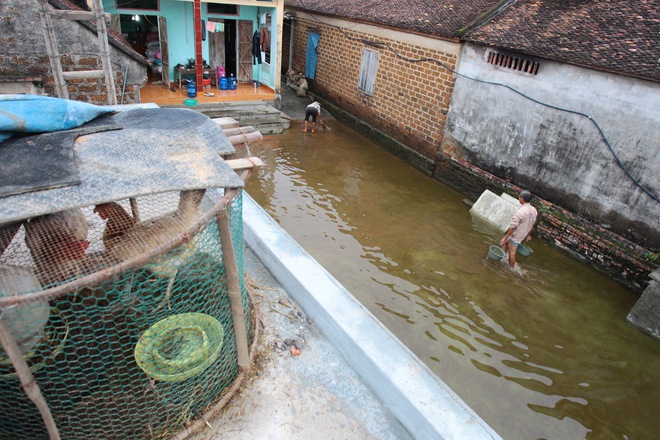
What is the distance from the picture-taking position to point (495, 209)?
1001 cm

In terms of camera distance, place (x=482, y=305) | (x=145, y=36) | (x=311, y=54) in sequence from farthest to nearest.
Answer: (x=311, y=54), (x=145, y=36), (x=482, y=305)

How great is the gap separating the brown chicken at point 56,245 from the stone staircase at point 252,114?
11172 millimetres

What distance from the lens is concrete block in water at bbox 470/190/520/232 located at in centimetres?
970

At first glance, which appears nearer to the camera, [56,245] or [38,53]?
[56,245]

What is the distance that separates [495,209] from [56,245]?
9.16 metres

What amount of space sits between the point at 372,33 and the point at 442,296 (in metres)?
10.2

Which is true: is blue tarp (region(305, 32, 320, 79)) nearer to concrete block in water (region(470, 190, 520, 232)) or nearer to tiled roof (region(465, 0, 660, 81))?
tiled roof (region(465, 0, 660, 81))

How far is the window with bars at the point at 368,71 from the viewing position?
1451 cm

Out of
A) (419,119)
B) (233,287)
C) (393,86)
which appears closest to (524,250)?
(419,119)

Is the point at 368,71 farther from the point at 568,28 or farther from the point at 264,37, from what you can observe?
the point at 568,28

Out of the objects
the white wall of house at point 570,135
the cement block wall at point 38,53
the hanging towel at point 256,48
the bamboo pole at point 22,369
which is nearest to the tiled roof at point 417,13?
the white wall of house at point 570,135

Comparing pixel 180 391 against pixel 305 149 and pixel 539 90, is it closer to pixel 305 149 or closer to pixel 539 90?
pixel 539 90

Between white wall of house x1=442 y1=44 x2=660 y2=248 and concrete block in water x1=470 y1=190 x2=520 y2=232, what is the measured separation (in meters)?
0.66

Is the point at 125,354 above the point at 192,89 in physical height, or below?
above
